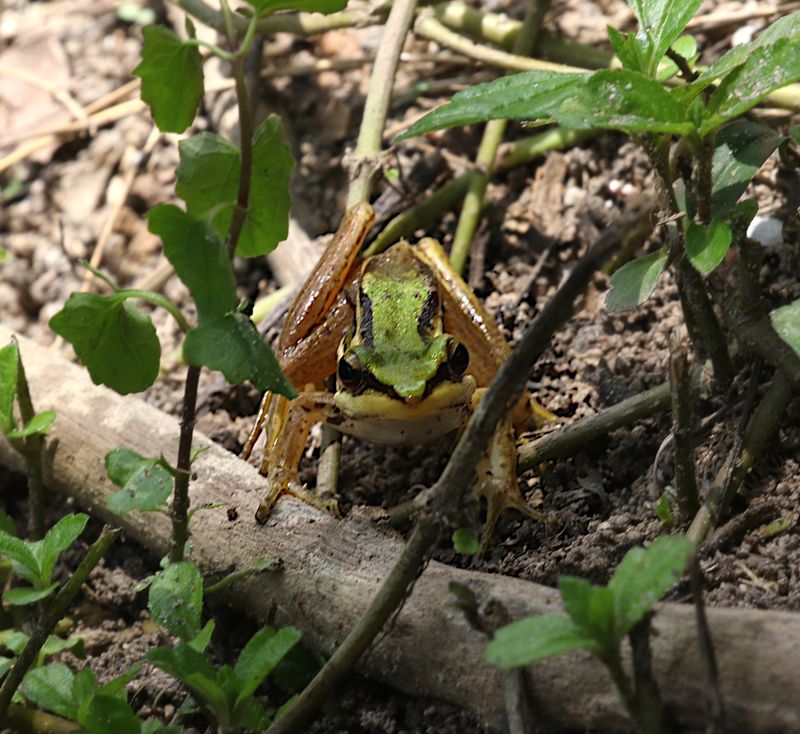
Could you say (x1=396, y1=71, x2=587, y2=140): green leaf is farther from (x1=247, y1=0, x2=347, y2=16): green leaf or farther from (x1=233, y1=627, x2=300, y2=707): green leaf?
(x1=233, y1=627, x2=300, y2=707): green leaf

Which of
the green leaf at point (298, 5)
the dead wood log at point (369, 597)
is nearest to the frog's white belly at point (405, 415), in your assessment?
the dead wood log at point (369, 597)

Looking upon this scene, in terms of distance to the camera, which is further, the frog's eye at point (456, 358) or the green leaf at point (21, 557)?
the frog's eye at point (456, 358)

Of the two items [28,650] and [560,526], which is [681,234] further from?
[28,650]

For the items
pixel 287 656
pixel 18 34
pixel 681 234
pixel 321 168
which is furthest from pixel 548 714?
pixel 18 34

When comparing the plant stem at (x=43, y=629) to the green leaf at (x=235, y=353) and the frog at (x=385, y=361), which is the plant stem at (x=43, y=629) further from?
the green leaf at (x=235, y=353)

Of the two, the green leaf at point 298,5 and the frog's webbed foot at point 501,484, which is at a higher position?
the green leaf at point 298,5

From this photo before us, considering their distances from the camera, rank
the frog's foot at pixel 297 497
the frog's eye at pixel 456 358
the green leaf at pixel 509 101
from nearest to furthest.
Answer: the green leaf at pixel 509 101, the frog's foot at pixel 297 497, the frog's eye at pixel 456 358

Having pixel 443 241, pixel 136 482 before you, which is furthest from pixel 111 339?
pixel 443 241
